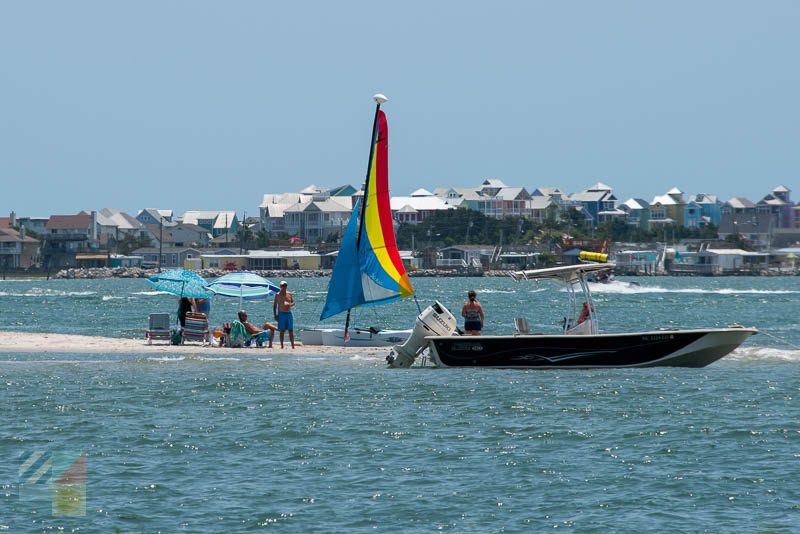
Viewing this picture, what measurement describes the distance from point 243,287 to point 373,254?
4728mm

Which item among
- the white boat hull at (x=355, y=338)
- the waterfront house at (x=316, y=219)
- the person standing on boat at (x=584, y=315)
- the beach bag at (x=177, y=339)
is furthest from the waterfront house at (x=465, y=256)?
the person standing on boat at (x=584, y=315)

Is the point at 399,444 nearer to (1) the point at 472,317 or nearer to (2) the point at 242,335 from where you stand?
(1) the point at 472,317

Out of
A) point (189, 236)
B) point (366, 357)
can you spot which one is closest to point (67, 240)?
point (189, 236)

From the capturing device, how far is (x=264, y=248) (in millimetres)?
172125

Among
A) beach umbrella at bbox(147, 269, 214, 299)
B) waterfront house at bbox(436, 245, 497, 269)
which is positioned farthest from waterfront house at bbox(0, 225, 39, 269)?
beach umbrella at bbox(147, 269, 214, 299)

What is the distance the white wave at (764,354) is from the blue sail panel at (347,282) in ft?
32.1

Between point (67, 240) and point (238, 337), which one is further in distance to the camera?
point (67, 240)

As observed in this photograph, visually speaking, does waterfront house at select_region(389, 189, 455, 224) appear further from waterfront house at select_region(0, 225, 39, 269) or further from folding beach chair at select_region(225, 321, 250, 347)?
folding beach chair at select_region(225, 321, 250, 347)

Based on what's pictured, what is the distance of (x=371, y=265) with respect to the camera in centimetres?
2725

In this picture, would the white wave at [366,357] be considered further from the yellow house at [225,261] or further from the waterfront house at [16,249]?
the waterfront house at [16,249]

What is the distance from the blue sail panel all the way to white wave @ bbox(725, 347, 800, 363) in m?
9.80

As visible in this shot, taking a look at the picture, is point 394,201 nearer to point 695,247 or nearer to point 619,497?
point 695,247

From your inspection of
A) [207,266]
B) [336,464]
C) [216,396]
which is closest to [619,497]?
[336,464]

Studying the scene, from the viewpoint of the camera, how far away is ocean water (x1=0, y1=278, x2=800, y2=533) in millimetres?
12320
